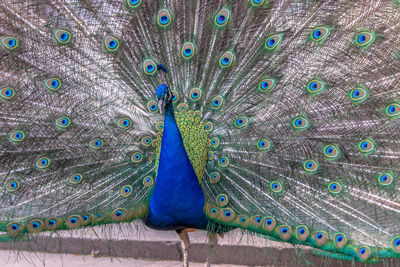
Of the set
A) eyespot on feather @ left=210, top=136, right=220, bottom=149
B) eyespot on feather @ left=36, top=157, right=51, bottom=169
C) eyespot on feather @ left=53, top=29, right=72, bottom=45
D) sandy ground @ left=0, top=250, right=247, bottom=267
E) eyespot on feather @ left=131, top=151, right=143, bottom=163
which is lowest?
sandy ground @ left=0, top=250, right=247, bottom=267

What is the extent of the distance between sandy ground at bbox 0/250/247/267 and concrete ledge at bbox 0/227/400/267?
0.15ft

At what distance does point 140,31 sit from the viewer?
2084 millimetres

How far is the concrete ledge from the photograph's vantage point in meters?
2.93

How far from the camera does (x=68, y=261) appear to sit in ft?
10.3

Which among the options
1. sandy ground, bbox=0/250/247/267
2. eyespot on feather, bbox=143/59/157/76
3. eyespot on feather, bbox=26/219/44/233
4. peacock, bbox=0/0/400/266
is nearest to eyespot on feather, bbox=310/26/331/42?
peacock, bbox=0/0/400/266

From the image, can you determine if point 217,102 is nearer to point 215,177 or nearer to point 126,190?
point 215,177

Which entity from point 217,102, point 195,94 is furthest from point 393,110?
point 195,94

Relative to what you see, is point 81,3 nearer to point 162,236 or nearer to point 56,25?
point 56,25

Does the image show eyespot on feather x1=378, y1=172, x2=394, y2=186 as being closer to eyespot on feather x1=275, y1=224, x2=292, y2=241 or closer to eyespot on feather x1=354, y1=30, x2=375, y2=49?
eyespot on feather x1=275, y1=224, x2=292, y2=241

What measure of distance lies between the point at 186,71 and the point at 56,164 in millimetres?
909

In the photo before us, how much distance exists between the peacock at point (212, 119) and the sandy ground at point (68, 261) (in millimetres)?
996

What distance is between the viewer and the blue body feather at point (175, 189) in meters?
2.05

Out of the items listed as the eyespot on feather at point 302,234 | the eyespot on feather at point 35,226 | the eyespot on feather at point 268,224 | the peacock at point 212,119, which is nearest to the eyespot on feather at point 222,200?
the peacock at point 212,119

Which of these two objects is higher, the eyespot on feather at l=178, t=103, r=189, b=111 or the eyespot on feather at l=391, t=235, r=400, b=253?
the eyespot on feather at l=178, t=103, r=189, b=111
